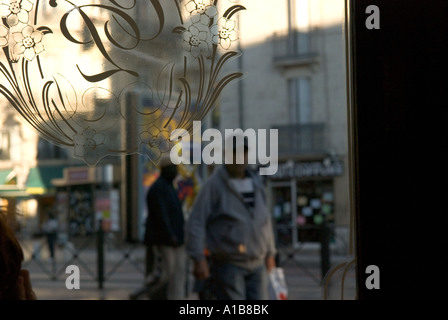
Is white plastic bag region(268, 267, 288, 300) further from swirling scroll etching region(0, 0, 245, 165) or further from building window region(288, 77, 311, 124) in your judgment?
swirling scroll etching region(0, 0, 245, 165)

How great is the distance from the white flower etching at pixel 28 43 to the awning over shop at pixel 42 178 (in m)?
0.54

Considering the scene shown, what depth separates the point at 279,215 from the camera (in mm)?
2777

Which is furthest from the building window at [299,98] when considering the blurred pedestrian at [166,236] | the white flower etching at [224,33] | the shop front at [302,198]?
the blurred pedestrian at [166,236]

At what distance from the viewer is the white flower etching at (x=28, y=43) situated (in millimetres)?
1822

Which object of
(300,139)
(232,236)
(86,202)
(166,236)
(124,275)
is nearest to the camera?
(300,139)

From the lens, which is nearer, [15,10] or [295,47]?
[15,10]

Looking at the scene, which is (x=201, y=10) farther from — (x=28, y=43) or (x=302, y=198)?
(x=302, y=198)

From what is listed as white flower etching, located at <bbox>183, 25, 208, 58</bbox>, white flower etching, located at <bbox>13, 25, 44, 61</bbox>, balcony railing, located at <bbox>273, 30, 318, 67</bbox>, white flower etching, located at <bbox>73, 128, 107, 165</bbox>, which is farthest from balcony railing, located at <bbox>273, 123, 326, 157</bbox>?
white flower etching, located at <bbox>13, 25, 44, 61</bbox>

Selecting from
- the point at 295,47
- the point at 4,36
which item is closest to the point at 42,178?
the point at 4,36

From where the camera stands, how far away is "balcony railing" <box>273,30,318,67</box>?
2002mm

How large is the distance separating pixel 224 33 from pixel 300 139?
652mm

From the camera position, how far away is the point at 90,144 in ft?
6.06

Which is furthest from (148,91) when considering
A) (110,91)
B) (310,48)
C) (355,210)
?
(355,210)

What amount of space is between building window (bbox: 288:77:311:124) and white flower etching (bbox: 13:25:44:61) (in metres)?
0.82
